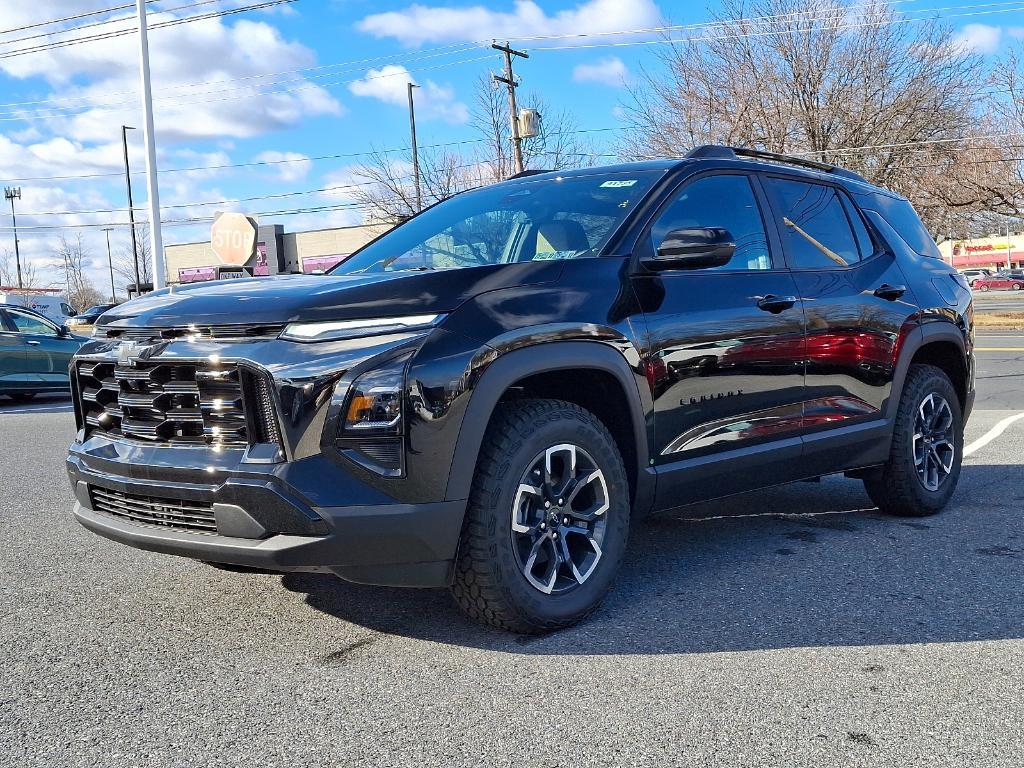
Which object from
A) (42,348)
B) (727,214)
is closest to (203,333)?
(727,214)

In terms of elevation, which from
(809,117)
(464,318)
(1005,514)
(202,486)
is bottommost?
(1005,514)

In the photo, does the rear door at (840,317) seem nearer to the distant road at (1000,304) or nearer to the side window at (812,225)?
the side window at (812,225)

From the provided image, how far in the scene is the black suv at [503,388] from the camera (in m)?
3.18

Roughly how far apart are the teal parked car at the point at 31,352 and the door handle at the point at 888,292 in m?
11.7

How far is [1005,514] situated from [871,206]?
6.14 feet

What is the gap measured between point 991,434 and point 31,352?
12.5 m

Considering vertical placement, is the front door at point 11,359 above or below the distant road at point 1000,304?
above

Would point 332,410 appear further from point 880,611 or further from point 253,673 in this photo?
point 880,611

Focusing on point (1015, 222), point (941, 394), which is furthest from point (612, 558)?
point (1015, 222)

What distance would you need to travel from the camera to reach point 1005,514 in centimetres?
548

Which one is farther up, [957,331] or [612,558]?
[957,331]

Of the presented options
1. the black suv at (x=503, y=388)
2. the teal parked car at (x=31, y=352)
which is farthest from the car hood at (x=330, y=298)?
the teal parked car at (x=31, y=352)

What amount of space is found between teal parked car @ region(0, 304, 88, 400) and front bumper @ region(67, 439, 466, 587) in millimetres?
11665

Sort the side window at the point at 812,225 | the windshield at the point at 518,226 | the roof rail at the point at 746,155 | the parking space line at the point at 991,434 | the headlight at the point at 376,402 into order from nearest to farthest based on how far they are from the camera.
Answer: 1. the headlight at the point at 376,402
2. the windshield at the point at 518,226
3. the roof rail at the point at 746,155
4. the side window at the point at 812,225
5. the parking space line at the point at 991,434
